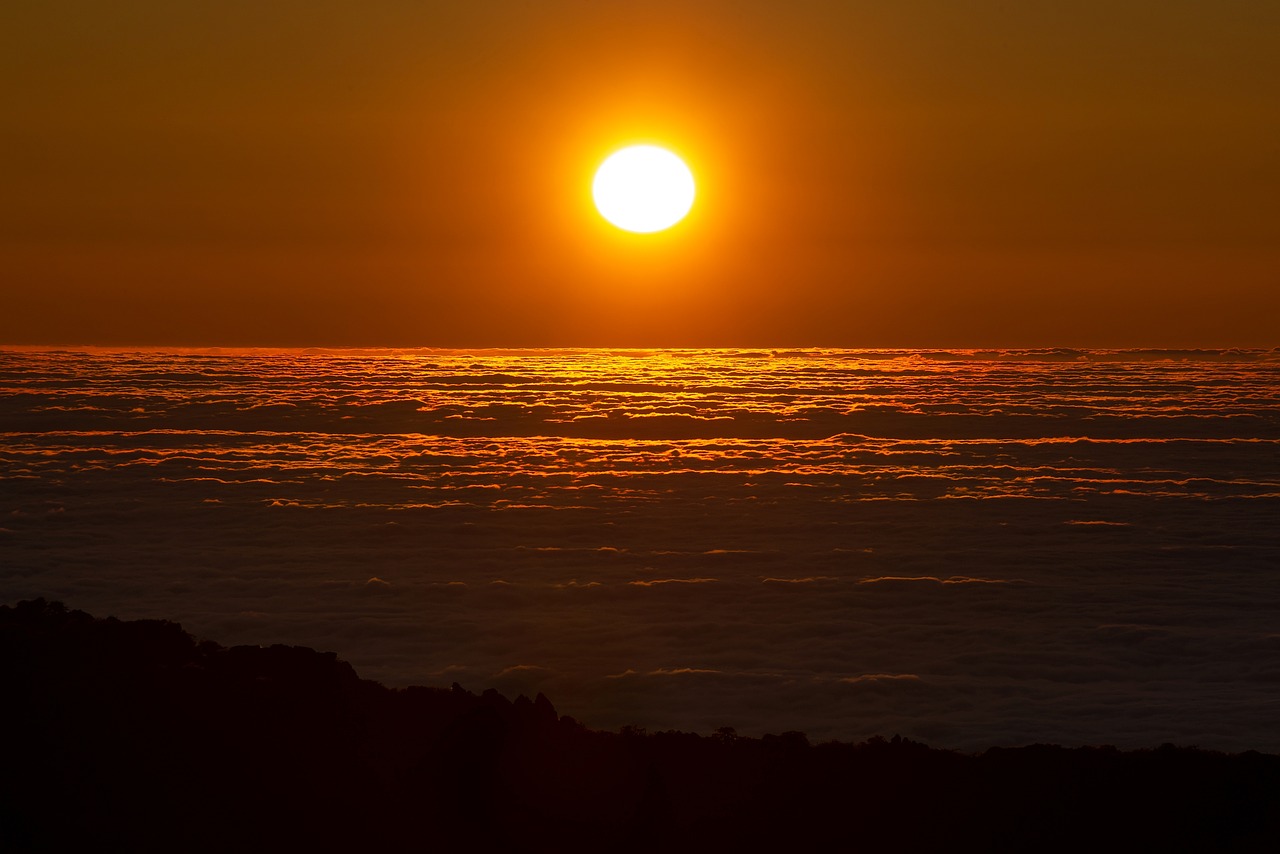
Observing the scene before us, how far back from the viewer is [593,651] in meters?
11.1

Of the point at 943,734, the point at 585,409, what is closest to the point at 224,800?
the point at 943,734

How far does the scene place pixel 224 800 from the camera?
20.1 ft

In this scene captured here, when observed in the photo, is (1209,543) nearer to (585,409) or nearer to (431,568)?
(431,568)

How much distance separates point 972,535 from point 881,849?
11280 mm

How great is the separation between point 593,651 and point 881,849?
5193 mm

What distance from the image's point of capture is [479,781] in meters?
6.35

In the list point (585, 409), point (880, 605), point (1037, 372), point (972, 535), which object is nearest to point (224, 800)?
point (880, 605)

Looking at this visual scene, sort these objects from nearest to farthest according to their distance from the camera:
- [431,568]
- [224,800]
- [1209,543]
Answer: [224,800], [431,568], [1209,543]

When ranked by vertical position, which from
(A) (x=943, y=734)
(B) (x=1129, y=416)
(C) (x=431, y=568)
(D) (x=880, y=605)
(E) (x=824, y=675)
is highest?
(B) (x=1129, y=416)

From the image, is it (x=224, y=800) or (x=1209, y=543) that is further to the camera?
(x=1209, y=543)

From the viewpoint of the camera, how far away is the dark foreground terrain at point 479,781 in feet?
19.8

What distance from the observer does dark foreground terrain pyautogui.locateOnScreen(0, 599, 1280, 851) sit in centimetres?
605

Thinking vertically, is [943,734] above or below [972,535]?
below

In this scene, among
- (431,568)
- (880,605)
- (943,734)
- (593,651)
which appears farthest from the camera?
(431,568)
